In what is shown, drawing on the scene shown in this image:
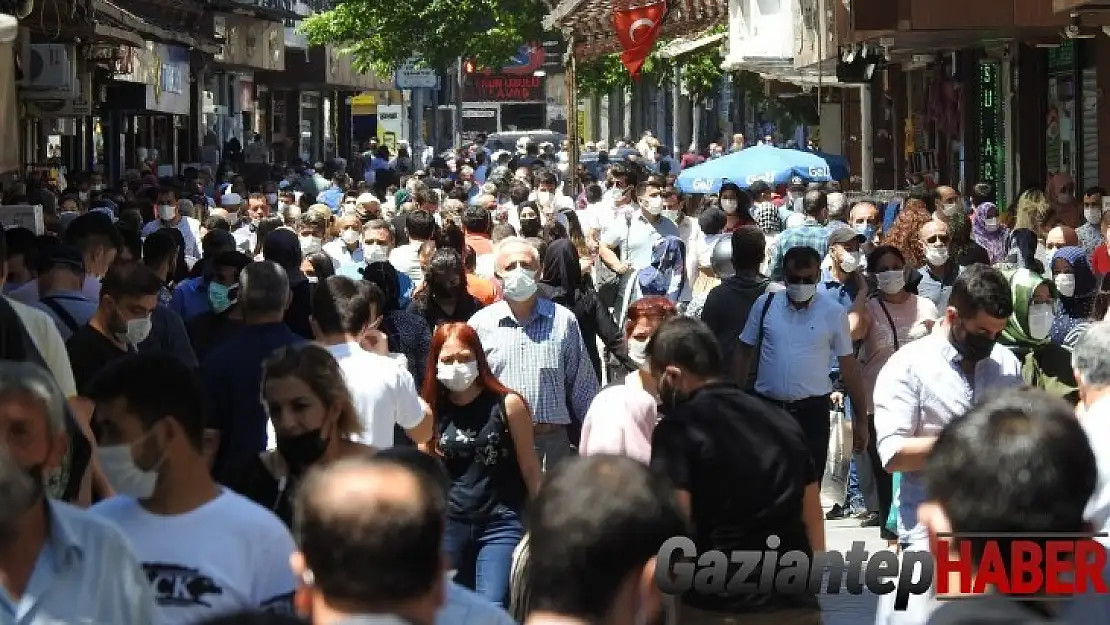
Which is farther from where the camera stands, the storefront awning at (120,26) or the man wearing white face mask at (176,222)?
the storefront awning at (120,26)

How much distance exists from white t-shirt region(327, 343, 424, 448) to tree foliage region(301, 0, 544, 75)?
1516 inches

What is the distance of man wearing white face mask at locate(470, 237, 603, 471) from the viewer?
29.5 feet

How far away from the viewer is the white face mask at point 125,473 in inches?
190

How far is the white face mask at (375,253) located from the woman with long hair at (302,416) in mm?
6728

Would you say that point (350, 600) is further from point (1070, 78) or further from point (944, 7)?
point (1070, 78)

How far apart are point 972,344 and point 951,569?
11.2 feet

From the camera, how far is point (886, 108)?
34.3 metres

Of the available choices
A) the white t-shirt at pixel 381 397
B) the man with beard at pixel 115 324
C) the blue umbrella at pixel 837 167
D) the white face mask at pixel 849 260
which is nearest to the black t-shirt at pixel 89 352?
the man with beard at pixel 115 324

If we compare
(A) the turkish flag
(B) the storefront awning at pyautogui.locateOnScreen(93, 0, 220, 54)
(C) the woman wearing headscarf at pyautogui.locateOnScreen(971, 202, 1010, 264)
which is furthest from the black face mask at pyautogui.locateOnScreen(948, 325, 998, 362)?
(A) the turkish flag

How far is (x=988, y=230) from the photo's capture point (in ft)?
57.0

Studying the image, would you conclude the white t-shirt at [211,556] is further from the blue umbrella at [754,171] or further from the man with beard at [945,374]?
the blue umbrella at [754,171]

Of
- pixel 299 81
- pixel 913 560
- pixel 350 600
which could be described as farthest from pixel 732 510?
pixel 299 81

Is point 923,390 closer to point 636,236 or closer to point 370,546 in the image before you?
point 370,546

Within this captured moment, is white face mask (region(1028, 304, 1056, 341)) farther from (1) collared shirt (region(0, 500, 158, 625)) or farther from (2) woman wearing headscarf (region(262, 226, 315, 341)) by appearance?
(1) collared shirt (region(0, 500, 158, 625))
